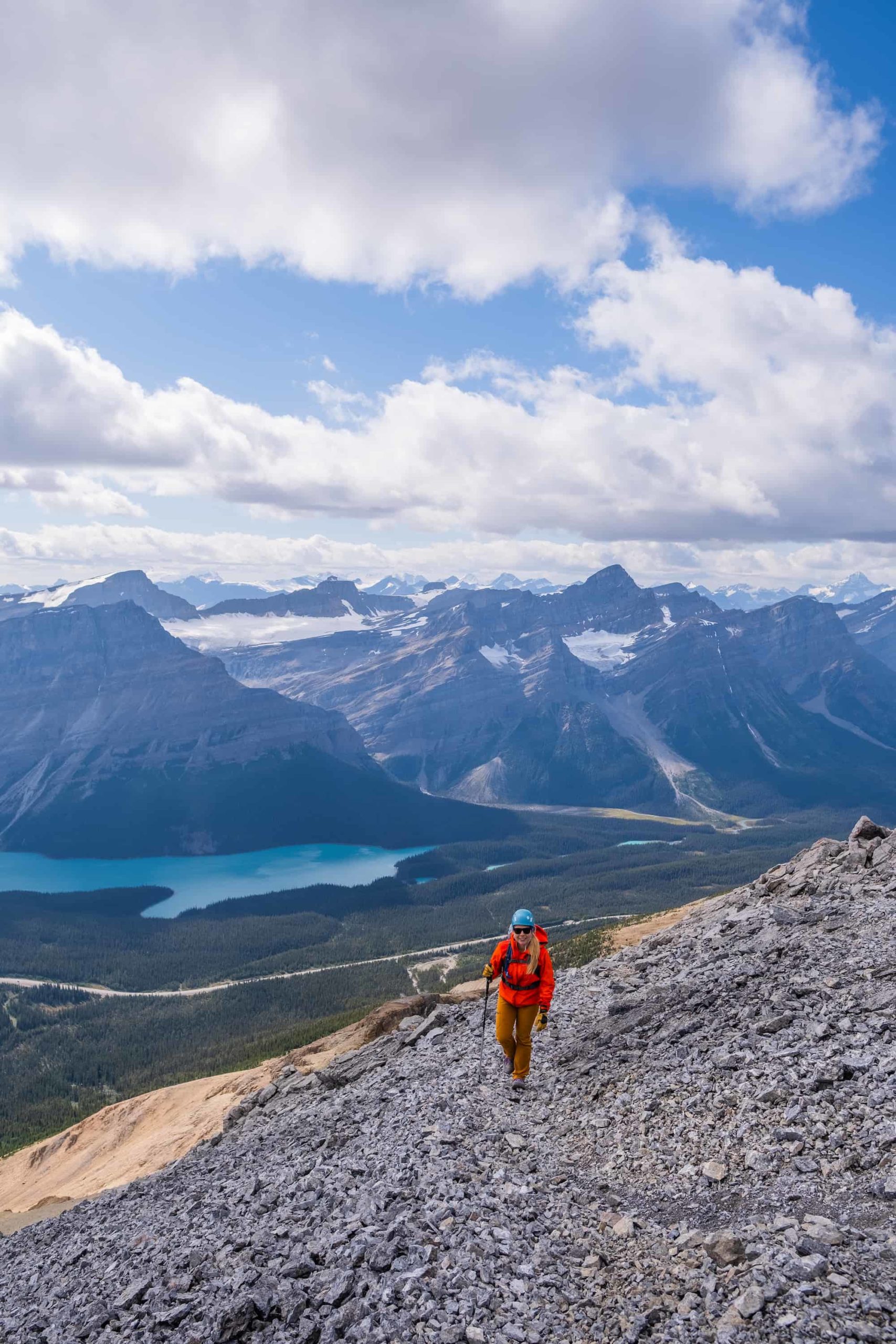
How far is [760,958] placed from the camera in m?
23.8

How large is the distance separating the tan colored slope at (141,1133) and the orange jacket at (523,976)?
15.5m

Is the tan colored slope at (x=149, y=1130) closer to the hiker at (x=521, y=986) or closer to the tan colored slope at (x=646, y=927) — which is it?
the tan colored slope at (x=646, y=927)

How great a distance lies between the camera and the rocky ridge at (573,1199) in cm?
1172

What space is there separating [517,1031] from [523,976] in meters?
1.81

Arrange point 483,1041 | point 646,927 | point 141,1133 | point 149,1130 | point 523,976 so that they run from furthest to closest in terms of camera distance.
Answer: point 646,927, point 141,1133, point 149,1130, point 483,1041, point 523,976

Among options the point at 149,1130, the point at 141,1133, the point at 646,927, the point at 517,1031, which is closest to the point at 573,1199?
the point at 517,1031

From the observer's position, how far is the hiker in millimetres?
19797

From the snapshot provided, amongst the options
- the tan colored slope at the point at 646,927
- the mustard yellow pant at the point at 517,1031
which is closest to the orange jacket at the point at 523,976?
the mustard yellow pant at the point at 517,1031

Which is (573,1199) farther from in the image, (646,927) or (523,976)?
(646,927)

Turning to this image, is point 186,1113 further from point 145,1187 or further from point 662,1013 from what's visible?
point 662,1013

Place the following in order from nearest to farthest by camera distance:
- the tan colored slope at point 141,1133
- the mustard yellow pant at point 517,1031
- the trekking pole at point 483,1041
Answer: the mustard yellow pant at point 517,1031 → the trekking pole at point 483,1041 → the tan colored slope at point 141,1133

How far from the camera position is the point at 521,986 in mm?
20094

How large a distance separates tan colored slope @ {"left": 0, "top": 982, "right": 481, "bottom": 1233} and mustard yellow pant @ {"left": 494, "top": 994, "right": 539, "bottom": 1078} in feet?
46.5

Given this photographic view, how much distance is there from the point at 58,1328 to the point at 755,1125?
→ 13.2 m
